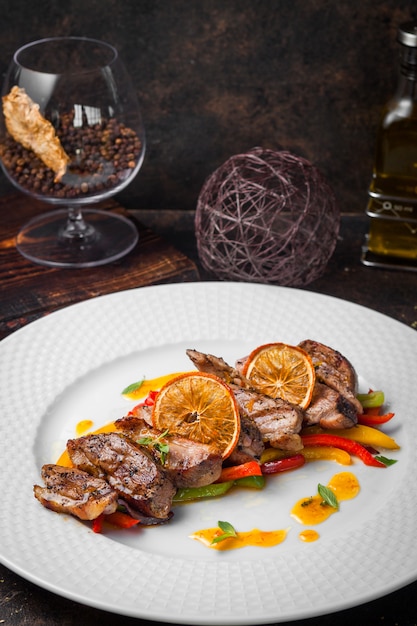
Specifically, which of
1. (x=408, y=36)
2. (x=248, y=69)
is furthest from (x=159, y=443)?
(x=248, y=69)

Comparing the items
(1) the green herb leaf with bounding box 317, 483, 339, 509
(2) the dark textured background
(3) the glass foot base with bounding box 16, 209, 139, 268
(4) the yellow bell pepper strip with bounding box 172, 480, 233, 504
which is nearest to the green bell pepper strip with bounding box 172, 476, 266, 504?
(4) the yellow bell pepper strip with bounding box 172, 480, 233, 504

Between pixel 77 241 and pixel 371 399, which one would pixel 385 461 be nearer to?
pixel 371 399

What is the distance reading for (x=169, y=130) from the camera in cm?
357

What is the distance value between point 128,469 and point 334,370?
25.0 inches

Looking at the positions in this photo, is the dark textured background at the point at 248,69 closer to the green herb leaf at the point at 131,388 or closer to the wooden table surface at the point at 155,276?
the wooden table surface at the point at 155,276

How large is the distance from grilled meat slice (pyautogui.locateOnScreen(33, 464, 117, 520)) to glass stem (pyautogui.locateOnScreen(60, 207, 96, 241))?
4.43 ft

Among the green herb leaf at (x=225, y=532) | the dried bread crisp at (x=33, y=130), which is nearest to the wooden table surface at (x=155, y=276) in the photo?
the dried bread crisp at (x=33, y=130)

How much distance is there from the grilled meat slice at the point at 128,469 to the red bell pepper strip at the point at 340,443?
40cm

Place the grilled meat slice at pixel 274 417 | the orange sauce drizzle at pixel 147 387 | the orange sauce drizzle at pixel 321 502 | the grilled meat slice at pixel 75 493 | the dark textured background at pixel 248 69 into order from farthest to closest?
the dark textured background at pixel 248 69 < the orange sauce drizzle at pixel 147 387 < the grilled meat slice at pixel 274 417 < the orange sauce drizzle at pixel 321 502 < the grilled meat slice at pixel 75 493

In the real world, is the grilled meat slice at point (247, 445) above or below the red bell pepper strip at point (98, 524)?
above

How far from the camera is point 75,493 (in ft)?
6.66

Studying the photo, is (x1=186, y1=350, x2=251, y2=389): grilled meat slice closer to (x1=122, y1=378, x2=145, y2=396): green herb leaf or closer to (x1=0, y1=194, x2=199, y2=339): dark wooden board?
(x1=122, y1=378, x2=145, y2=396): green herb leaf

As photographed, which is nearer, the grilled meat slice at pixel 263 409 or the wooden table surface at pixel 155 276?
the grilled meat slice at pixel 263 409

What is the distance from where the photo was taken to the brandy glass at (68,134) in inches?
118
